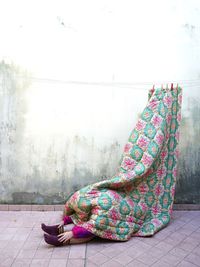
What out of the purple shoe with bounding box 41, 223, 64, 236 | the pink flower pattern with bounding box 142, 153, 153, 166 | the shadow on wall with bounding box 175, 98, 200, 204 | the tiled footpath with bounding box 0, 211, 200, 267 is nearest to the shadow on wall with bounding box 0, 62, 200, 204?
the shadow on wall with bounding box 175, 98, 200, 204

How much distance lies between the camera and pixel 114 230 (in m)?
2.62

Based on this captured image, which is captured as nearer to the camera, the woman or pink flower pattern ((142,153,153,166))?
the woman

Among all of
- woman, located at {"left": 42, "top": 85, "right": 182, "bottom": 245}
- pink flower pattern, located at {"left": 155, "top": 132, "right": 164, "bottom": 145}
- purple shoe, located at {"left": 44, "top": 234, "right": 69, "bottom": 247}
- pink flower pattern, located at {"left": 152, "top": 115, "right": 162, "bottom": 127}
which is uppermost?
pink flower pattern, located at {"left": 152, "top": 115, "right": 162, "bottom": 127}

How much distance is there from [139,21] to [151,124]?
149 centimetres

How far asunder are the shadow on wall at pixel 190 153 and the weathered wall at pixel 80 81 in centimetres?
1

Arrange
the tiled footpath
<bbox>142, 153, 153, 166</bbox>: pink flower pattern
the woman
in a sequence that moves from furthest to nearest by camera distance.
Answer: <bbox>142, 153, 153, 166</bbox>: pink flower pattern < the woman < the tiled footpath

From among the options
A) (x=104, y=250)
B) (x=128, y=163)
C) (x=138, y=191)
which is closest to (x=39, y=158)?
(x=128, y=163)

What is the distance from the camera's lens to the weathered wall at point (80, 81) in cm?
344

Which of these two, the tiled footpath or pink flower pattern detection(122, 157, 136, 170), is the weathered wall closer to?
pink flower pattern detection(122, 157, 136, 170)

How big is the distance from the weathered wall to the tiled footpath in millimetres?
820

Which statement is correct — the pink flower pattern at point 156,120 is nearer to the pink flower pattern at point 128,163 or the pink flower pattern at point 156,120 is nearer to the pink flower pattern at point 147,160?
the pink flower pattern at point 147,160

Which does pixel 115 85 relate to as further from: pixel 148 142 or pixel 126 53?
pixel 148 142

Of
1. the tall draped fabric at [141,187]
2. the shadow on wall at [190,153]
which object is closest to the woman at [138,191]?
the tall draped fabric at [141,187]

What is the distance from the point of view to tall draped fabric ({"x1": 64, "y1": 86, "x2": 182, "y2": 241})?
8.68 ft
